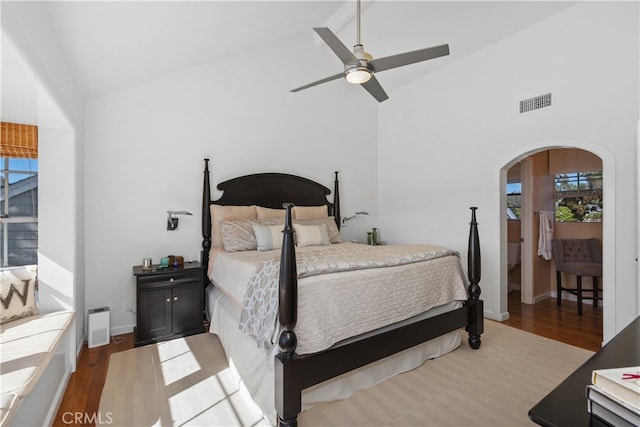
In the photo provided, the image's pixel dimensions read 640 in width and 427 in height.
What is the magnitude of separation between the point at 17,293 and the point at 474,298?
12.2 feet

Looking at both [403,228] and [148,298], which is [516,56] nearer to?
[403,228]

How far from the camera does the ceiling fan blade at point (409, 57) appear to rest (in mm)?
2248

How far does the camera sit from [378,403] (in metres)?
2.12

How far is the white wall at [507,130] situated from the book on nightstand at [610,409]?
3.03 metres

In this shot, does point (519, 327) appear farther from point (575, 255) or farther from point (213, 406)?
point (213, 406)

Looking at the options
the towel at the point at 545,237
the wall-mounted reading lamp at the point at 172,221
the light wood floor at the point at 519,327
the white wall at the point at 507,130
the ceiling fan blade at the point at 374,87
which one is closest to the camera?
the light wood floor at the point at 519,327

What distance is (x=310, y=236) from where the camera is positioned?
3.77 m

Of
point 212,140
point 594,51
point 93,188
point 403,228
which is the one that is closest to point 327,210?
point 403,228

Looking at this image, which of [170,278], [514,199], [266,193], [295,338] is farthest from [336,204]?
[295,338]

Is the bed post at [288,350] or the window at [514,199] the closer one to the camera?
the bed post at [288,350]

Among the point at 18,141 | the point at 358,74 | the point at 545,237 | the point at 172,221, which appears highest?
the point at 358,74

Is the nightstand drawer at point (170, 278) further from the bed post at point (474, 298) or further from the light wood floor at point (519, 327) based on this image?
the bed post at point (474, 298)

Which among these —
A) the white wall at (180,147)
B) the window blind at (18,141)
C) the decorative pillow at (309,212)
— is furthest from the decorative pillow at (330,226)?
the window blind at (18,141)

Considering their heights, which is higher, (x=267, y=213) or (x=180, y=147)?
(x=180, y=147)
